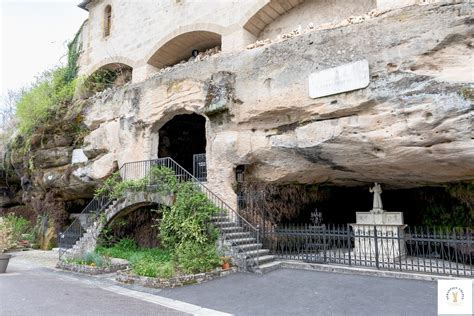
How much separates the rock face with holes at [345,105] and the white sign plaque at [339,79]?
0.14 m

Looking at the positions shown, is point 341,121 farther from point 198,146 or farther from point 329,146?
point 198,146

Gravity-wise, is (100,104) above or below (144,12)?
below

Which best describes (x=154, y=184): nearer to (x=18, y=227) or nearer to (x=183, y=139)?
(x=183, y=139)

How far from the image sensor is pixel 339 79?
9.30 m

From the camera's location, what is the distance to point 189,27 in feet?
51.6

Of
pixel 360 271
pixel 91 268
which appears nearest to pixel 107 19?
pixel 91 268

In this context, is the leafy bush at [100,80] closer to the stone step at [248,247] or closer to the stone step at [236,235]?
the stone step at [236,235]

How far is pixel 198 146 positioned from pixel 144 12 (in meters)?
7.20

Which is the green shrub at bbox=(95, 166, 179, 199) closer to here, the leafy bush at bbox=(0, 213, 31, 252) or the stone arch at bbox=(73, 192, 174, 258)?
the stone arch at bbox=(73, 192, 174, 258)

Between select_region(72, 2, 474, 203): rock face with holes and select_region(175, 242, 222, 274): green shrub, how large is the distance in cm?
244

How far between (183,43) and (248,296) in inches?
515

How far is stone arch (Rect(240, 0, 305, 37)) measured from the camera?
13632 millimetres

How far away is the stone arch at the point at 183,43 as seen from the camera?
15.4 meters

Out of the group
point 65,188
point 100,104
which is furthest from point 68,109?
point 65,188
